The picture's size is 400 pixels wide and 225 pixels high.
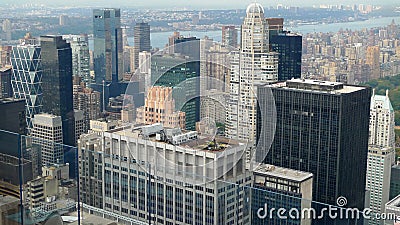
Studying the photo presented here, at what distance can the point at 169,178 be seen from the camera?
8.59 feet

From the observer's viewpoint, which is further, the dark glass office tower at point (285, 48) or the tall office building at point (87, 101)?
the tall office building at point (87, 101)

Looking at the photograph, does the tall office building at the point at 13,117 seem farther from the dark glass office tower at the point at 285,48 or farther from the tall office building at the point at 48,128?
the dark glass office tower at the point at 285,48

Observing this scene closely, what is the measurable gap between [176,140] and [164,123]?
4.2 inches

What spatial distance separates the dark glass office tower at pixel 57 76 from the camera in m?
8.52

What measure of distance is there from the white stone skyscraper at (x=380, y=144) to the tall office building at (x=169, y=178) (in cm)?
385

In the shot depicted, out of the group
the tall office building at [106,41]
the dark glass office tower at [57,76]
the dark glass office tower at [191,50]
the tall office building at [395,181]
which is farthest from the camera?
the tall office building at [106,41]

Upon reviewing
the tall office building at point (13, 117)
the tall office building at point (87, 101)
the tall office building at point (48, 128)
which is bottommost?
the tall office building at point (48, 128)

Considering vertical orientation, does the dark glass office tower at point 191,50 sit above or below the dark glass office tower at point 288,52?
above

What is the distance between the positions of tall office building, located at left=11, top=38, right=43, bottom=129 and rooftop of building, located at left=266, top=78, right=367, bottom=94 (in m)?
4.00

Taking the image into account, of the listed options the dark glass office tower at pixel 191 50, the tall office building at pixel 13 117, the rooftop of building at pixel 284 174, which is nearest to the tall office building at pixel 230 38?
the dark glass office tower at pixel 191 50

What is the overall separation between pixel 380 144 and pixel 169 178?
16.2ft

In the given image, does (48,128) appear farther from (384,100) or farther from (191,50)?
(191,50)

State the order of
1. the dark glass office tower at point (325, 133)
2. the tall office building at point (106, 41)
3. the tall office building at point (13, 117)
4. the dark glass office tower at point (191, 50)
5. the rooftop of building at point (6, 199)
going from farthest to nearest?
1. the tall office building at point (106, 41)
2. the dark glass office tower at point (325, 133)
3. the tall office building at point (13, 117)
4. the dark glass office tower at point (191, 50)
5. the rooftop of building at point (6, 199)

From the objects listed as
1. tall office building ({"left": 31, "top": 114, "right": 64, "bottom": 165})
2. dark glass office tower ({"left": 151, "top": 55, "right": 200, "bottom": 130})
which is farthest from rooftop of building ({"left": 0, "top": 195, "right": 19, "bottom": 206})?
tall office building ({"left": 31, "top": 114, "right": 64, "bottom": 165})
